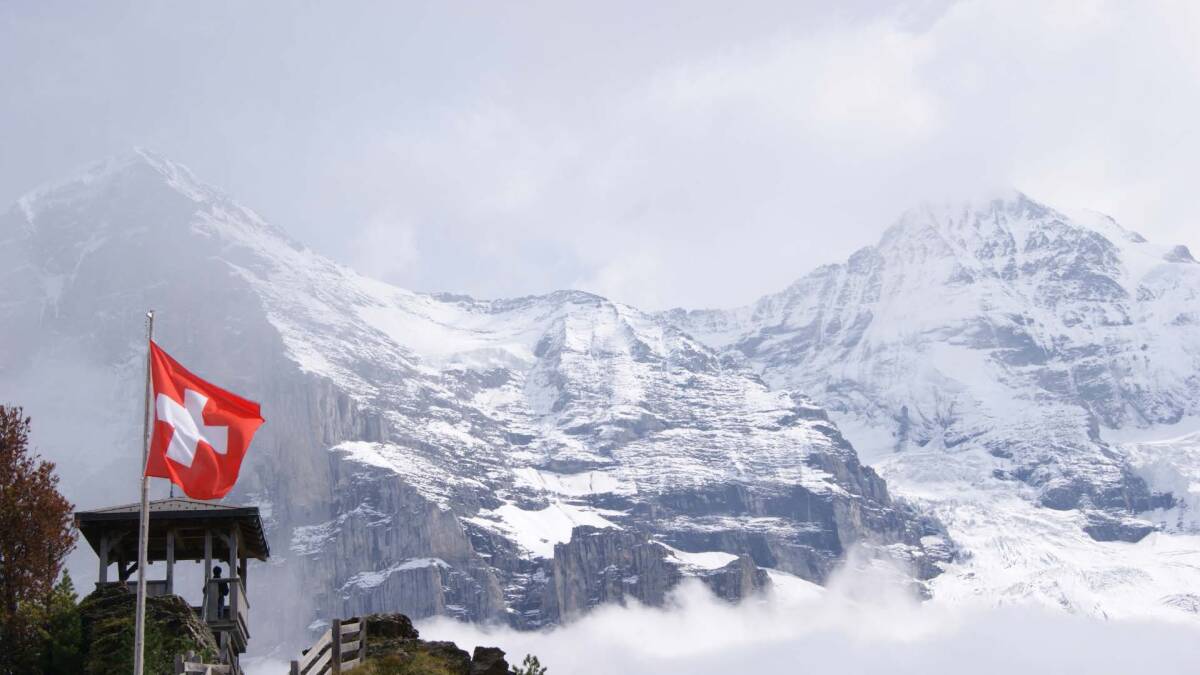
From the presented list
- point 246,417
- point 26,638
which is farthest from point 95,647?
point 246,417

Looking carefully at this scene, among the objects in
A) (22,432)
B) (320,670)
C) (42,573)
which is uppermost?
(22,432)

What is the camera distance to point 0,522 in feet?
192

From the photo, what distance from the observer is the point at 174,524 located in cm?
6662

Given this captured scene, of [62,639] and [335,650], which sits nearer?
[335,650]

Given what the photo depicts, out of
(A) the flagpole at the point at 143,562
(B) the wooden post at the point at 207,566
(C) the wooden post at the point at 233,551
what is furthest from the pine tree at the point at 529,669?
(B) the wooden post at the point at 207,566

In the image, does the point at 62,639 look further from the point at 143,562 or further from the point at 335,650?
the point at 335,650

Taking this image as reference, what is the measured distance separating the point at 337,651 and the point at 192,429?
617cm

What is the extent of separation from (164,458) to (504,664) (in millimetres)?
10246

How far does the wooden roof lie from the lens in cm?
6519

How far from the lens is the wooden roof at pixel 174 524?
6519cm

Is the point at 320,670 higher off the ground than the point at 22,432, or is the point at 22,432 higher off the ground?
the point at 22,432

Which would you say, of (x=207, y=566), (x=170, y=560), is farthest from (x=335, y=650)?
(x=207, y=566)

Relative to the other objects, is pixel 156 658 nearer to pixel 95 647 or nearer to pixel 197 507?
pixel 95 647

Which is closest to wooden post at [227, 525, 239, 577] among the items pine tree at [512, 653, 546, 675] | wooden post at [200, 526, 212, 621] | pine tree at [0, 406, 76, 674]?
wooden post at [200, 526, 212, 621]
